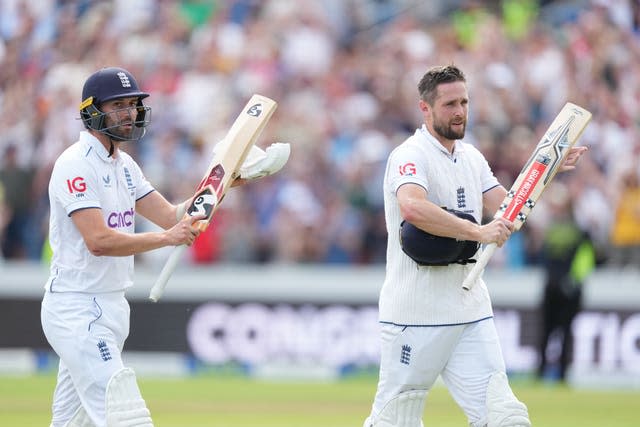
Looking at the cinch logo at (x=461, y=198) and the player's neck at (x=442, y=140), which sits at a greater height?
the player's neck at (x=442, y=140)

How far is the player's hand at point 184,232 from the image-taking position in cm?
669

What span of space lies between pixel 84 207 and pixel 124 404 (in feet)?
3.45

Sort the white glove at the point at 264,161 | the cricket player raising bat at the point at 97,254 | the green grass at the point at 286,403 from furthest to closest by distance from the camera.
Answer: the green grass at the point at 286,403, the white glove at the point at 264,161, the cricket player raising bat at the point at 97,254

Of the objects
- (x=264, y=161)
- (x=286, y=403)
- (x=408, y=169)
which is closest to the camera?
(x=408, y=169)

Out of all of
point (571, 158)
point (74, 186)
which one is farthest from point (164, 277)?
point (571, 158)

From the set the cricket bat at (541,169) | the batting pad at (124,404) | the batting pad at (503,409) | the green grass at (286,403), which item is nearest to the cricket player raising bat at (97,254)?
the batting pad at (124,404)

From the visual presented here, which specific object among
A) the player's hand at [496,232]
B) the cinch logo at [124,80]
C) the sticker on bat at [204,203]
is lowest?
the player's hand at [496,232]

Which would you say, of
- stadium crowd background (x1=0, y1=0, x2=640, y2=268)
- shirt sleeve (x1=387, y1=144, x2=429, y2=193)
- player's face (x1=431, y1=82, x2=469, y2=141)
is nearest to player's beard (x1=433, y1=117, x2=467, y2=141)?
player's face (x1=431, y1=82, x2=469, y2=141)

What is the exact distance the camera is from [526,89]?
1638 cm

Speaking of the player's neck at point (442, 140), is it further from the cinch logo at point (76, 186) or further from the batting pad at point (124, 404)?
the batting pad at point (124, 404)

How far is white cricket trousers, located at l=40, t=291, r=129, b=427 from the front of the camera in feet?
21.7

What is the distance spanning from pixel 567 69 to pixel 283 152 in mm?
9862

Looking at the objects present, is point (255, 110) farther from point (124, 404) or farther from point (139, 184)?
point (124, 404)

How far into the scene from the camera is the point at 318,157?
51.8 ft
